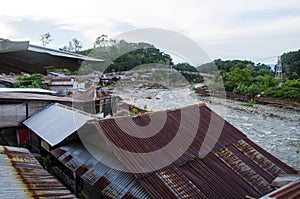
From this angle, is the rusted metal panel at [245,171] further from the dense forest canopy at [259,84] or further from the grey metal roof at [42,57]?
the dense forest canopy at [259,84]

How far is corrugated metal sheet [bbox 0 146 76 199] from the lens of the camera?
2.18 meters

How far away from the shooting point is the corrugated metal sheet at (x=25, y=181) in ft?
7.15

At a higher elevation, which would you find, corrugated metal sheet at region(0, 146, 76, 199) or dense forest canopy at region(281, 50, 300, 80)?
dense forest canopy at region(281, 50, 300, 80)

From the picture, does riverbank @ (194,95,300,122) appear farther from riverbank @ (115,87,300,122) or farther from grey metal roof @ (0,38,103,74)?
grey metal roof @ (0,38,103,74)

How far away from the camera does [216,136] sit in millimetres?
4836

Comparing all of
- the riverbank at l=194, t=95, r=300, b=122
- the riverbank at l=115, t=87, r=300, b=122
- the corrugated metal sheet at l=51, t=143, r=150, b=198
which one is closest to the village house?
the corrugated metal sheet at l=51, t=143, r=150, b=198

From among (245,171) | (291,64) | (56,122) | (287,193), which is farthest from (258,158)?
(291,64)

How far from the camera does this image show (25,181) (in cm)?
245

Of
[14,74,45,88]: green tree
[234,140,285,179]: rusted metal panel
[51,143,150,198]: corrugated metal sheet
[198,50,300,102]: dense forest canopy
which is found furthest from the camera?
[198,50,300,102]: dense forest canopy

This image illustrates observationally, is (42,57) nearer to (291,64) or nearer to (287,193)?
(287,193)

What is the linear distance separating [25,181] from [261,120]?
671 inches

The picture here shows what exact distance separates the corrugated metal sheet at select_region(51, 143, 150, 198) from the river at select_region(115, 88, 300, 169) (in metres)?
8.07

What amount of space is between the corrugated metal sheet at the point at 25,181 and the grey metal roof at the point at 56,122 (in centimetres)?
160

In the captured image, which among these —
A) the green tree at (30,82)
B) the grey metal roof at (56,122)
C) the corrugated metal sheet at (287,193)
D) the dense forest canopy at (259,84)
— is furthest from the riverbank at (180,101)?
the corrugated metal sheet at (287,193)
